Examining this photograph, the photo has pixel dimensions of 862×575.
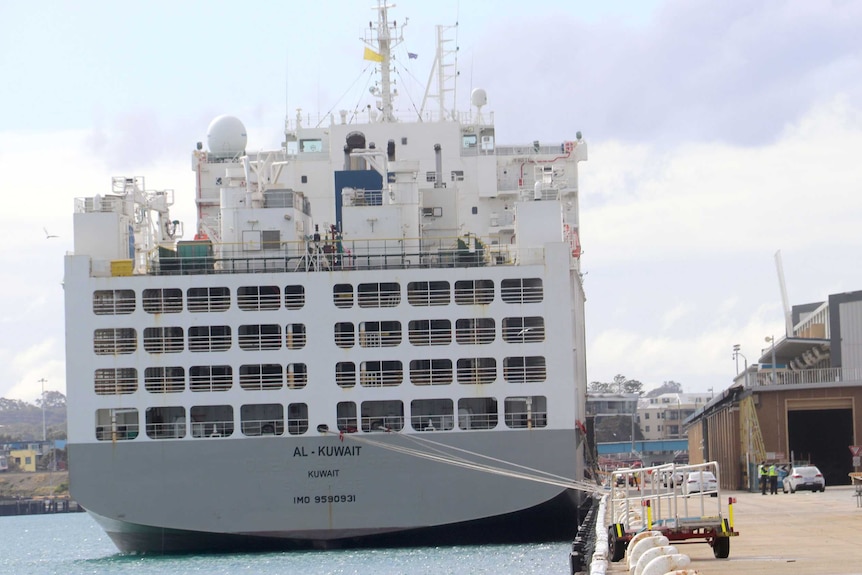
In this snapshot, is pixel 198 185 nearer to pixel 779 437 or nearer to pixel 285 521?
pixel 285 521

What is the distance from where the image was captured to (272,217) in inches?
1548

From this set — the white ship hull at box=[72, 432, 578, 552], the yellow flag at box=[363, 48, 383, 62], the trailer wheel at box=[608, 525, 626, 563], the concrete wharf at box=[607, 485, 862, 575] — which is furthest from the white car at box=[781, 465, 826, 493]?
the trailer wheel at box=[608, 525, 626, 563]

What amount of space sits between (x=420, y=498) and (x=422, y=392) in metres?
2.53

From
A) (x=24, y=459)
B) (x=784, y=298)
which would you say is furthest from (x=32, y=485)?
(x=784, y=298)

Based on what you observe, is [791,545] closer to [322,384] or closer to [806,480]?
[322,384]

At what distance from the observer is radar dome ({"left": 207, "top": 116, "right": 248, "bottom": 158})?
4938 cm

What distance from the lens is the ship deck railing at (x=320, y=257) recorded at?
125 feet

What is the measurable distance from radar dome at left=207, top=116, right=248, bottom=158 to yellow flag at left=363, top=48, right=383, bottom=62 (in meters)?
4.80

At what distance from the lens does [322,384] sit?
36875 millimetres

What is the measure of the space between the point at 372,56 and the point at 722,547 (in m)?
29.4

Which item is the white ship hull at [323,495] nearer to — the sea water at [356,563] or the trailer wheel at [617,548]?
the sea water at [356,563]

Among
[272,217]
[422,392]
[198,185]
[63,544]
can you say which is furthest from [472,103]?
[63,544]

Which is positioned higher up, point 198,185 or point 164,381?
point 198,185

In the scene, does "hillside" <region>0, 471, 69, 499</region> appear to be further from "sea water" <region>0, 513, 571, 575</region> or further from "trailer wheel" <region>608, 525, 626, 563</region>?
"trailer wheel" <region>608, 525, 626, 563</region>
